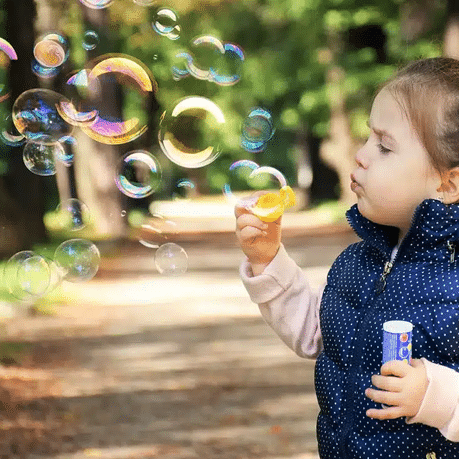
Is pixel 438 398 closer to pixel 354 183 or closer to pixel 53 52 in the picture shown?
pixel 354 183

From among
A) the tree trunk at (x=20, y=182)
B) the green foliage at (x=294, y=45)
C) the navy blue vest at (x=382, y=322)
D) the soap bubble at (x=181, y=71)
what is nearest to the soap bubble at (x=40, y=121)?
the soap bubble at (x=181, y=71)

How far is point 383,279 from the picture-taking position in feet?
6.93

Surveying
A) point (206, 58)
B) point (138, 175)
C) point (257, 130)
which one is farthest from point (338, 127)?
point (257, 130)

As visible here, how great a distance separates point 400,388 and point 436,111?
0.62 meters

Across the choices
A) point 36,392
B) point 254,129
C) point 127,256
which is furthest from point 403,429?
point 127,256

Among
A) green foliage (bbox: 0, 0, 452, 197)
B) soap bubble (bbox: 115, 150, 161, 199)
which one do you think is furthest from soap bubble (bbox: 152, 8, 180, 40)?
green foliage (bbox: 0, 0, 452, 197)

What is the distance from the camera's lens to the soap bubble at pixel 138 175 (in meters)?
4.28

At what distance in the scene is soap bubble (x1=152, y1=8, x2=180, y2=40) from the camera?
4582 mm

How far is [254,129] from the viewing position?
4008 millimetres

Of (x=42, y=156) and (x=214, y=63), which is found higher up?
(x=214, y=63)

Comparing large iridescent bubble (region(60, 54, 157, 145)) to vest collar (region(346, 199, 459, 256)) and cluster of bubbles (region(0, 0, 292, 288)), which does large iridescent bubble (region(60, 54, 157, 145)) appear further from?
vest collar (region(346, 199, 459, 256))

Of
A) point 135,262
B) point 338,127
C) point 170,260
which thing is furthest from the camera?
point 338,127

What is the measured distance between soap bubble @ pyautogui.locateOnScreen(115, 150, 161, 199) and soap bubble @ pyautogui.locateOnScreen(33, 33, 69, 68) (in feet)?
2.65

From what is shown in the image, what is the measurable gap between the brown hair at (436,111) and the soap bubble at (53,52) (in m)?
3.12
